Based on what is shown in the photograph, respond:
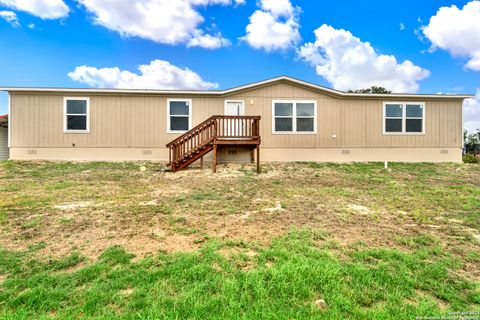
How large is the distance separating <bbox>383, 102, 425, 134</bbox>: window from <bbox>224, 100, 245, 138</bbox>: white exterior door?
6.74m

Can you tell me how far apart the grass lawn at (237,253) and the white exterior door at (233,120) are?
14.0 feet

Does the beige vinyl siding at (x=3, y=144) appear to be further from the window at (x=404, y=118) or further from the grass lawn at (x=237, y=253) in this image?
the window at (x=404, y=118)

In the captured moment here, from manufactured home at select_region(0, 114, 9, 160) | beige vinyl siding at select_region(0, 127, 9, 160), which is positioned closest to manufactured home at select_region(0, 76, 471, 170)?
manufactured home at select_region(0, 114, 9, 160)

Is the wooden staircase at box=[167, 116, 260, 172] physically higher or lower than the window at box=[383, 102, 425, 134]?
lower

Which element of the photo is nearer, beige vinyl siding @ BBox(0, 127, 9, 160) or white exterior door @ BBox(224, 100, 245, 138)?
white exterior door @ BBox(224, 100, 245, 138)

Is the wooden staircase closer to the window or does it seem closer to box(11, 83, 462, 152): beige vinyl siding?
box(11, 83, 462, 152): beige vinyl siding

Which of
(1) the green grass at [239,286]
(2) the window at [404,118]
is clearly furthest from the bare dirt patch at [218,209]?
(2) the window at [404,118]

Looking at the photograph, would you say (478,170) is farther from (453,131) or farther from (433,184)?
(433,184)

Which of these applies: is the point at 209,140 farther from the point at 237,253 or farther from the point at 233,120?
the point at 237,253

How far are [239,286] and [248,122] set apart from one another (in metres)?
8.61

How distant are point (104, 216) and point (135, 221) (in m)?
0.69

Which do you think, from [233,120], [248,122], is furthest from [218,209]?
[233,120]

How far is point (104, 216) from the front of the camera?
452 centimetres

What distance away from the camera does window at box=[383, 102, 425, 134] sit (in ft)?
38.8
